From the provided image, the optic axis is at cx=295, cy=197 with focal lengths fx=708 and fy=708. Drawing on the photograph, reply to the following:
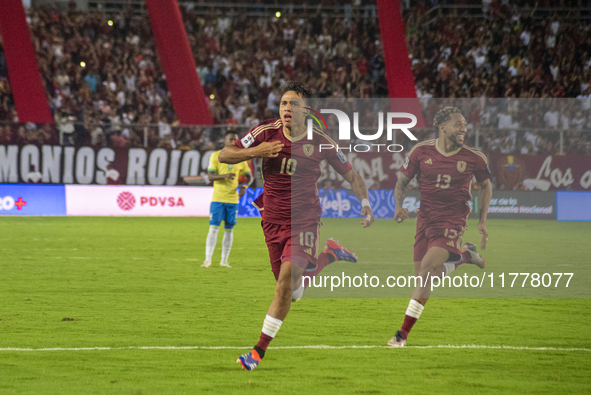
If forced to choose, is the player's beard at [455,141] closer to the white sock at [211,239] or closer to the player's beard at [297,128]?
the player's beard at [297,128]

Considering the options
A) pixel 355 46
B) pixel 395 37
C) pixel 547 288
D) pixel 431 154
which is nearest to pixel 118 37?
pixel 355 46

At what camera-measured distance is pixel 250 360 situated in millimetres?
5395

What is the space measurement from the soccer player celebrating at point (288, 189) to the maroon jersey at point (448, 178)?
33.8 inches

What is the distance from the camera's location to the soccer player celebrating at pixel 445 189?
6.42 metres

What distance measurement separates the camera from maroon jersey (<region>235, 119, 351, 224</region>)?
574cm

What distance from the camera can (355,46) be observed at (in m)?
Answer: 28.5

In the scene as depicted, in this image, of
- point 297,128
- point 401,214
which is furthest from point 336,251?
point 297,128

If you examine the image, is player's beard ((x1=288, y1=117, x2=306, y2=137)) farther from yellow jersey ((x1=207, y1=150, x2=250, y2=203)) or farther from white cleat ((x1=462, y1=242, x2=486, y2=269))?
yellow jersey ((x1=207, y1=150, x2=250, y2=203))

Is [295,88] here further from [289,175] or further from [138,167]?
[138,167]

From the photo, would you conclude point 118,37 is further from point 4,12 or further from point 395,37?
point 395,37

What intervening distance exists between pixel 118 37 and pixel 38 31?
303cm

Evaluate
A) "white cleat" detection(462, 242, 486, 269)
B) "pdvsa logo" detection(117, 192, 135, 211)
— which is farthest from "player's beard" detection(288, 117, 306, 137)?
"pdvsa logo" detection(117, 192, 135, 211)

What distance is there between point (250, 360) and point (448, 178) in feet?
8.32

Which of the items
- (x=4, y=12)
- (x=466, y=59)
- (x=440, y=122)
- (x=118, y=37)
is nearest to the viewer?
(x=440, y=122)
